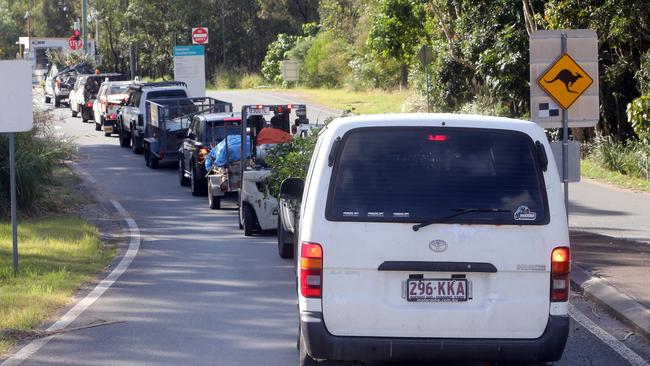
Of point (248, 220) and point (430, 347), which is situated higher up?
point (430, 347)

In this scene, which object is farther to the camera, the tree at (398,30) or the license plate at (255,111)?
the tree at (398,30)

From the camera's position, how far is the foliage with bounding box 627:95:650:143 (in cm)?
2069

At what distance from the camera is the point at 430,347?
6.50 meters

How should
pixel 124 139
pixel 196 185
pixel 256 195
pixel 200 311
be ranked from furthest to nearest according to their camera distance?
pixel 124 139 → pixel 196 185 → pixel 256 195 → pixel 200 311

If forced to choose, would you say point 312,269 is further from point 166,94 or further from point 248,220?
point 166,94

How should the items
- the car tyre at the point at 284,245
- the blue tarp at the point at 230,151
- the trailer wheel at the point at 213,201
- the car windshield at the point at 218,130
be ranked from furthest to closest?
the car windshield at the point at 218,130
the trailer wheel at the point at 213,201
the blue tarp at the point at 230,151
the car tyre at the point at 284,245

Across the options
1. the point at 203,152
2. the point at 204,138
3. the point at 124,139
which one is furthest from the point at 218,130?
the point at 124,139

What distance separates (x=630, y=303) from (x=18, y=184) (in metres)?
11.9

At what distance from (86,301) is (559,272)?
6.13 m

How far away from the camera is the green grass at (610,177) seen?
21.3 metres

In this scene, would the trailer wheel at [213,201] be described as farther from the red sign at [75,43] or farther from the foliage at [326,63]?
the foliage at [326,63]

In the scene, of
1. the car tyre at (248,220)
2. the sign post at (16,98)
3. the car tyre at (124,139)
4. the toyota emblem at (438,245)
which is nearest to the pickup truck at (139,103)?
the car tyre at (124,139)

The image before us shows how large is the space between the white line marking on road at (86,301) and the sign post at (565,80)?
19.2 feet

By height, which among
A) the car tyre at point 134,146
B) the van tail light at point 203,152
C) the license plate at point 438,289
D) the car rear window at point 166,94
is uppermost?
the car rear window at point 166,94
